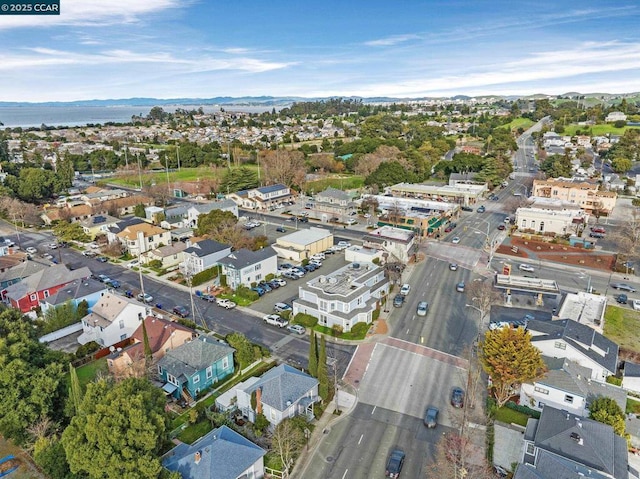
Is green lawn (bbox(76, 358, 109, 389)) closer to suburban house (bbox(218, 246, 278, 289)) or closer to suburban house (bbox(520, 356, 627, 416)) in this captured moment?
suburban house (bbox(218, 246, 278, 289))

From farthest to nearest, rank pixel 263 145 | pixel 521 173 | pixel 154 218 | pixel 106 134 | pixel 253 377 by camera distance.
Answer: pixel 106 134 → pixel 263 145 → pixel 521 173 → pixel 154 218 → pixel 253 377

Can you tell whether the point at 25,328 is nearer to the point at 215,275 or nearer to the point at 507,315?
the point at 215,275

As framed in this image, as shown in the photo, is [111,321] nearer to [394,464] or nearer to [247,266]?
[247,266]

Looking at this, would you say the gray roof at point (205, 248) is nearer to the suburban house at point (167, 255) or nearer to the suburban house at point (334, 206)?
the suburban house at point (167, 255)

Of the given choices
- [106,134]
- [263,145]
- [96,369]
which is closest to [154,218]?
[96,369]

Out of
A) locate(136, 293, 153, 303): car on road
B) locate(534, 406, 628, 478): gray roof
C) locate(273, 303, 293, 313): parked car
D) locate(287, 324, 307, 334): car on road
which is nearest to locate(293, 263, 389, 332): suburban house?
locate(273, 303, 293, 313): parked car

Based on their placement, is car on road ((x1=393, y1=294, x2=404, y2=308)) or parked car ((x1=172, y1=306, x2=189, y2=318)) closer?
parked car ((x1=172, y1=306, x2=189, y2=318))
